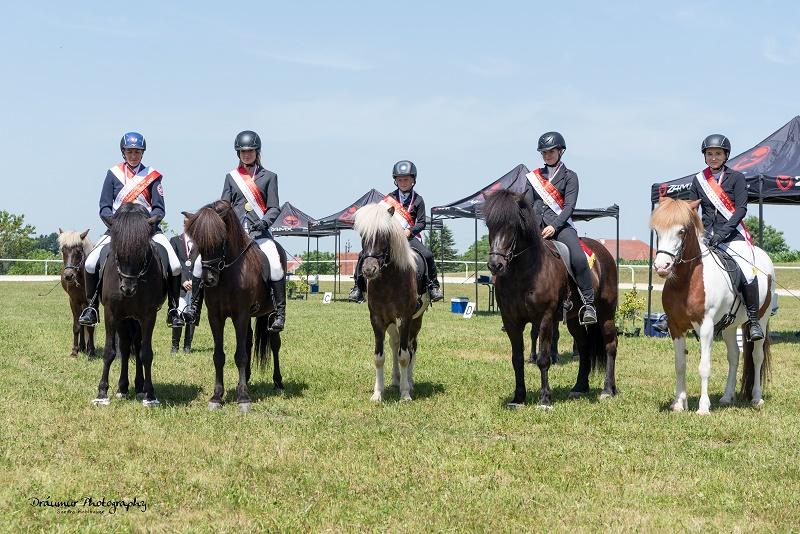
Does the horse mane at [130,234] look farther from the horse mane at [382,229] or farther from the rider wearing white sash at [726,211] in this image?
the rider wearing white sash at [726,211]

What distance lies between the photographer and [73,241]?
13.3m

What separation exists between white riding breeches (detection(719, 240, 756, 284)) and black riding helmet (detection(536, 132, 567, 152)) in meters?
2.22

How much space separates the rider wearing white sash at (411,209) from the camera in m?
10.3

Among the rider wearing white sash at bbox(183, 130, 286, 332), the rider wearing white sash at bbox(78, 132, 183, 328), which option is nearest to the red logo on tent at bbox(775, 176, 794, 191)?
the rider wearing white sash at bbox(183, 130, 286, 332)

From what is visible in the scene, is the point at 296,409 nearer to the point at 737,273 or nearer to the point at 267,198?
the point at 267,198

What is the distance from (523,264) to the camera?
30.2ft

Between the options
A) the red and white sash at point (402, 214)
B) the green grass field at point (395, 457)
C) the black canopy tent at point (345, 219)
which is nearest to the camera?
the green grass field at point (395, 457)

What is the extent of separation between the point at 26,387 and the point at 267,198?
3918 millimetres

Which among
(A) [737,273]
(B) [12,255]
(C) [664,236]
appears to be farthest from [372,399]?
(B) [12,255]

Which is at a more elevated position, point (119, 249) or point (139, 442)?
point (119, 249)

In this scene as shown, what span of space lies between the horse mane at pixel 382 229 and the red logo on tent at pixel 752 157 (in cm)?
943

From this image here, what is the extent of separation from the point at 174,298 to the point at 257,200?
1569 mm

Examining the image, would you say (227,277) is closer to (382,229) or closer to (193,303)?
(193,303)

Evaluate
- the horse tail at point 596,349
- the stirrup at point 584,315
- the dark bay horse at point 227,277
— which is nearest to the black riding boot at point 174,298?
the dark bay horse at point 227,277
